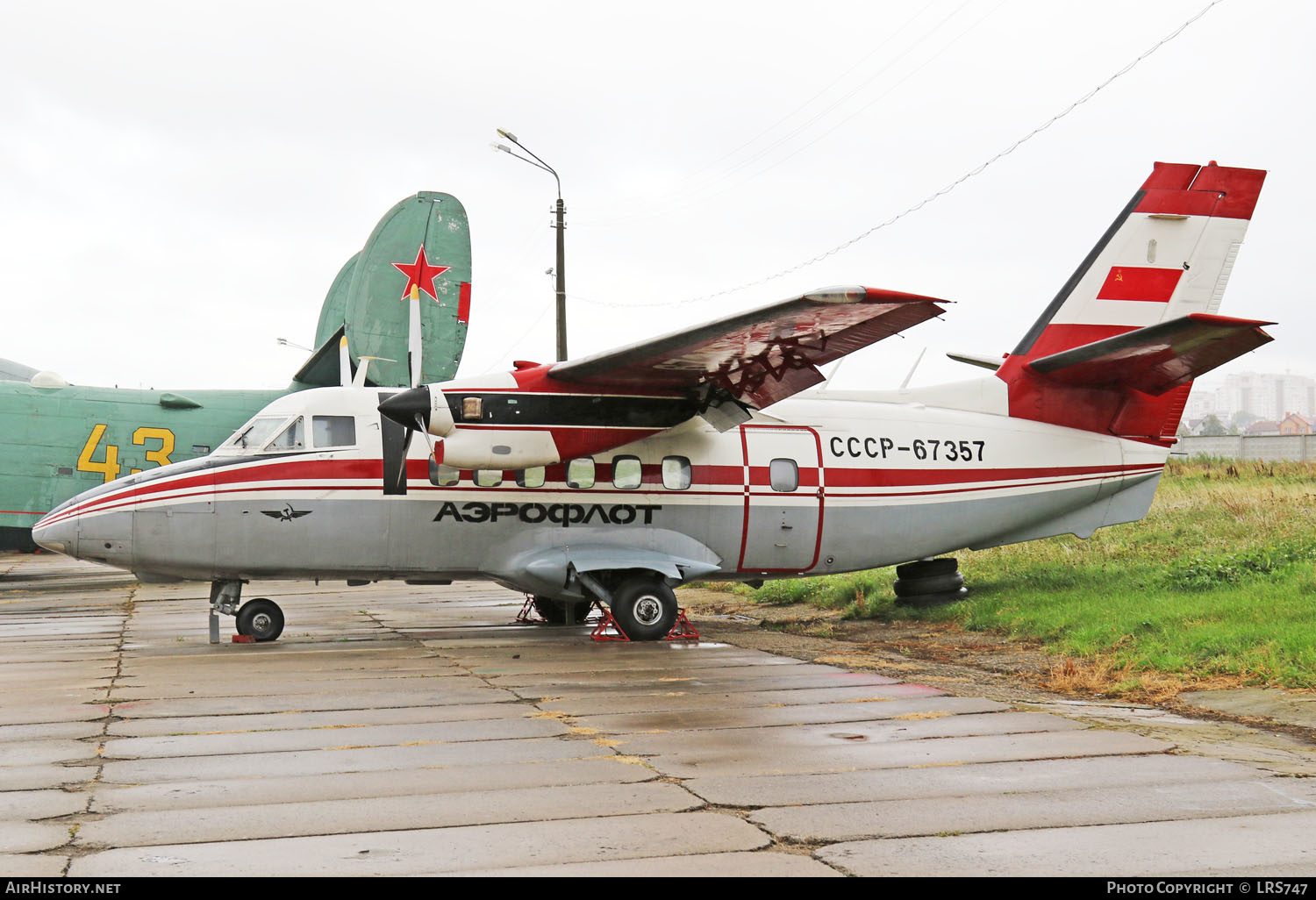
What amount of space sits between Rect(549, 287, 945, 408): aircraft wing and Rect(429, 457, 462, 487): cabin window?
5.67ft

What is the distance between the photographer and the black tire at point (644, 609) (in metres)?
13.4

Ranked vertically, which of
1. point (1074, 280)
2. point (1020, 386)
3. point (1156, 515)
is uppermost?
point (1074, 280)

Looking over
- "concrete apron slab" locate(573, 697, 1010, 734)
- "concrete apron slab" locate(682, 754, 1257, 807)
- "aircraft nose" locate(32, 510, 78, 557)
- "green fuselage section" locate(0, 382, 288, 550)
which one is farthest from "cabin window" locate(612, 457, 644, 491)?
"green fuselage section" locate(0, 382, 288, 550)

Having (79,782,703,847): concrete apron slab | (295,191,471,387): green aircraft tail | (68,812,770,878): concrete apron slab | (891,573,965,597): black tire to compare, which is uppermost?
(295,191,471,387): green aircraft tail

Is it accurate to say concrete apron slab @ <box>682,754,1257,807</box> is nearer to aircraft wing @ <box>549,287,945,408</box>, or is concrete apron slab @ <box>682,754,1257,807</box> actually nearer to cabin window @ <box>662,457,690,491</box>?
aircraft wing @ <box>549,287,945,408</box>

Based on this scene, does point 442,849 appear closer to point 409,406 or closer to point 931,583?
point 409,406

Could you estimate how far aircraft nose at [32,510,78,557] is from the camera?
42.5ft

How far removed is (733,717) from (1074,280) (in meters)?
9.76

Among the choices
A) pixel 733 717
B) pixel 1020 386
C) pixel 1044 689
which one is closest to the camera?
pixel 733 717

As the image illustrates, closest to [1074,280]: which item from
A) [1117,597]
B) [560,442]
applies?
[1117,597]

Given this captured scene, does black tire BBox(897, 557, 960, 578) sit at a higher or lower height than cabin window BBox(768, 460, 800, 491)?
lower

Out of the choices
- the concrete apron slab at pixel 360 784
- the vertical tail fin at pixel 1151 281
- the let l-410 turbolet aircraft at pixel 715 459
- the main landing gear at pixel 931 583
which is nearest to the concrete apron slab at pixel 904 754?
the concrete apron slab at pixel 360 784
